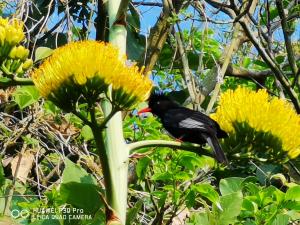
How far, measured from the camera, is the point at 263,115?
151 centimetres

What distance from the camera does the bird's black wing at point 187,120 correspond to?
193cm

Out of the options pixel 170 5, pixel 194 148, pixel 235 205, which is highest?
pixel 170 5

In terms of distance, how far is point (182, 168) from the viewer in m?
2.44

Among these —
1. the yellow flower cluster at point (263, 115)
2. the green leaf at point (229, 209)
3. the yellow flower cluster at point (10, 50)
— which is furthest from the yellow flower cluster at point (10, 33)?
the green leaf at point (229, 209)

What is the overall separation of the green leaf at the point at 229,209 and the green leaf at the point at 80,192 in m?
0.32

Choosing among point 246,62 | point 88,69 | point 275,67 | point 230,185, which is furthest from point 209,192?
point 246,62

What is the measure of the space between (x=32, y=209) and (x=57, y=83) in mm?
782

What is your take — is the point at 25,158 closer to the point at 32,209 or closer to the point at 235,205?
the point at 32,209

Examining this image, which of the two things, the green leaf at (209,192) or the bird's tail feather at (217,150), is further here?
the green leaf at (209,192)

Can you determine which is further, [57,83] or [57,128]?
[57,128]

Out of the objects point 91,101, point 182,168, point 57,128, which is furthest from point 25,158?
point 91,101

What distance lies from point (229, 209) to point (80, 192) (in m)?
0.37

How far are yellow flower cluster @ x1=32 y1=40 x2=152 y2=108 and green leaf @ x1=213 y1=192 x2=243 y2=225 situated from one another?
1.36 feet

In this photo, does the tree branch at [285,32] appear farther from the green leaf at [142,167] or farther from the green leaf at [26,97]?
the green leaf at [26,97]
